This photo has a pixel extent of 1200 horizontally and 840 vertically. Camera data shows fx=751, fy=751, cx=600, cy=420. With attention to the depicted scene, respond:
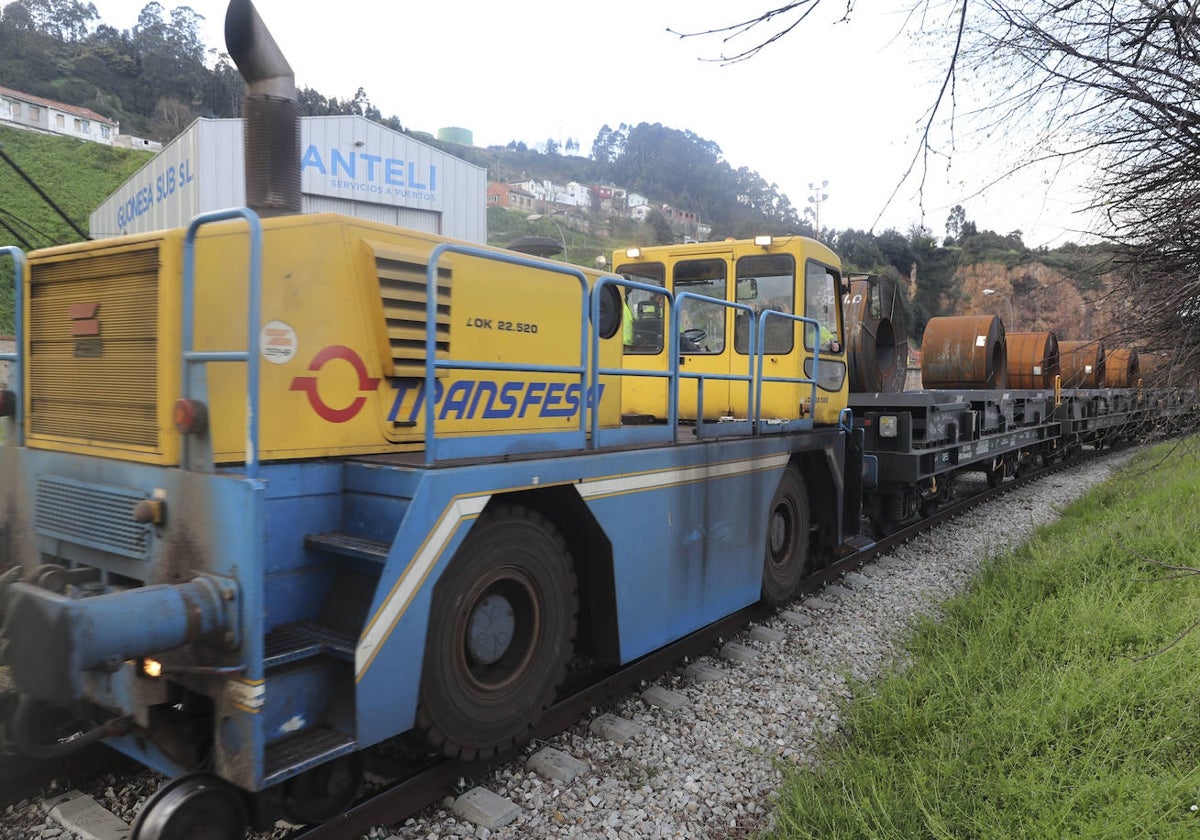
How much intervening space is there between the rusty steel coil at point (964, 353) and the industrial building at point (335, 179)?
12.6 m

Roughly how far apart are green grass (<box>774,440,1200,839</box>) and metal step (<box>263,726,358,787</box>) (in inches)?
72.4

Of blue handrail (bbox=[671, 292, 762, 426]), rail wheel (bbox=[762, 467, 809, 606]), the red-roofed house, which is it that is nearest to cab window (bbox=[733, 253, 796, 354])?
blue handrail (bbox=[671, 292, 762, 426])

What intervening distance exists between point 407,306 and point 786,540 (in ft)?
13.7

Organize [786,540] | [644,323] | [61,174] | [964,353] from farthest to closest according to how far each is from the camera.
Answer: [61,174]
[964,353]
[644,323]
[786,540]

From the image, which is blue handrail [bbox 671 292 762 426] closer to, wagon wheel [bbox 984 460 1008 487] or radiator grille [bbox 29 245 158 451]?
radiator grille [bbox 29 245 158 451]

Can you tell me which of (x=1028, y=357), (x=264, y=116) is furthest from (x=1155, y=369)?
(x=1028, y=357)

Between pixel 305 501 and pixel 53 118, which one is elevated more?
pixel 53 118

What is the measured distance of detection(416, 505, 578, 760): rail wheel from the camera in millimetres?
3258

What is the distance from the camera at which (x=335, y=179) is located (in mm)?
20391

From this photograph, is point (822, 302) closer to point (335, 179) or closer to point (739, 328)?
point (739, 328)

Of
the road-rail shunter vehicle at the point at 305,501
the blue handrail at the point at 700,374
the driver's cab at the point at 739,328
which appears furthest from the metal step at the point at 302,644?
the driver's cab at the point at 739,328

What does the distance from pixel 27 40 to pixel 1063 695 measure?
10584cm

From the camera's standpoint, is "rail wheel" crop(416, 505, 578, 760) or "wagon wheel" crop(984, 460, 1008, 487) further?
"wagon wheel" crop(984, 460, 1008, 487)

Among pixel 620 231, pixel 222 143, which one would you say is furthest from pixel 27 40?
pixel 222 143
